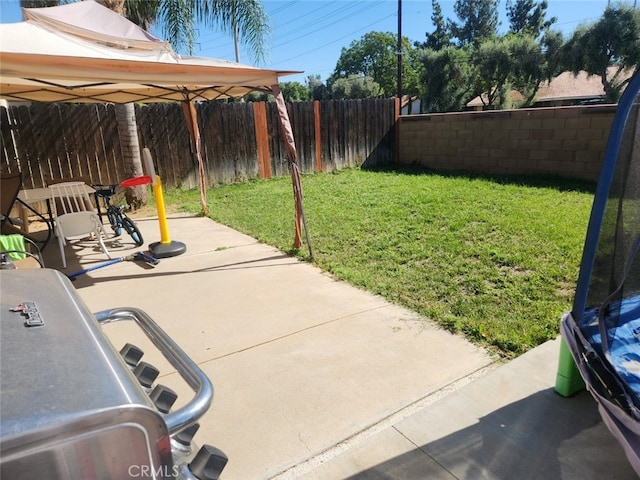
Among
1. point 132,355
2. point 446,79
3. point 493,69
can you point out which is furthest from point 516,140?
point 446,79

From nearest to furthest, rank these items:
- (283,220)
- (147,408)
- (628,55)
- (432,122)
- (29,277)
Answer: (147,408) < (29,277) < (283,220) < (432,122) < (628,55)

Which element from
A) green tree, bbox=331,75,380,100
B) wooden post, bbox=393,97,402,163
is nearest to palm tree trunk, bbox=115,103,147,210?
wooden post, bbox=393,97,402,163

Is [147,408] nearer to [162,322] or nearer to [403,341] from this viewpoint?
[403,341]

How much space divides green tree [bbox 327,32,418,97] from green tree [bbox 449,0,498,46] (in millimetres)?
7966

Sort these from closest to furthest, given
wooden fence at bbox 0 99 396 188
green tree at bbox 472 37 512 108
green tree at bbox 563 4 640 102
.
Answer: wooden fence at bbox 0 99 396 188 → green tree at bbox 563 4 640 102 → green tree at bbox 472 37 512 108

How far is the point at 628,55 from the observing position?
815 inches

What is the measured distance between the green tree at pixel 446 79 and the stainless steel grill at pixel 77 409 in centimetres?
3168

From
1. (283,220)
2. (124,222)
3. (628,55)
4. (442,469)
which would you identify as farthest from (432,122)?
(628,55)

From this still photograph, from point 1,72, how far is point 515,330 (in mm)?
4540

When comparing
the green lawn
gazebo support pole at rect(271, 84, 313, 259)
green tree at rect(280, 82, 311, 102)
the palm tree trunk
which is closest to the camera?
the green lawn

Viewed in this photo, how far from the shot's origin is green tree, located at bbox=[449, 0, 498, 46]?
56.9 metres

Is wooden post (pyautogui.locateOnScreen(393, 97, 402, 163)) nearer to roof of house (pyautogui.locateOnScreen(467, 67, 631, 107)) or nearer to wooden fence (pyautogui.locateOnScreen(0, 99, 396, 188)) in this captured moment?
wooden fence (pyautogui.locateOnScreen(0, 99, 396, 188))

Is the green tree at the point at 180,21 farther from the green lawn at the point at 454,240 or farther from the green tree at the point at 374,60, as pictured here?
the green tree at the point at 374,60

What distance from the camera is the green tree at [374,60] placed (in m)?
59.5
